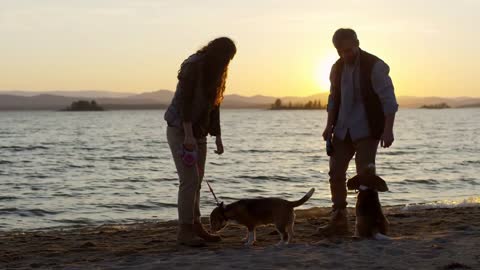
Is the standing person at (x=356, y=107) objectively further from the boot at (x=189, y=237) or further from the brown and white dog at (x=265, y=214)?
the boot at (x=189, y=237)

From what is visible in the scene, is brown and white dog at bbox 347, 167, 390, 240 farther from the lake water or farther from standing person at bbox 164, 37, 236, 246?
the lake water

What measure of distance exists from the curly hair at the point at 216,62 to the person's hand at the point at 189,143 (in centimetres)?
48

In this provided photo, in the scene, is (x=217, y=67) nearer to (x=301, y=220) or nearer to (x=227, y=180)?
(x=301, y=220)

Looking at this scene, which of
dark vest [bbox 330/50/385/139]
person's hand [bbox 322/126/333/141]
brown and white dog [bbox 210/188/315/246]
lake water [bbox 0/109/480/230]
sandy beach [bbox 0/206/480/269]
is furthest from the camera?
lake water [bbox 0/109/480/230]

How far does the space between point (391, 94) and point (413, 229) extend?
7.41 ft

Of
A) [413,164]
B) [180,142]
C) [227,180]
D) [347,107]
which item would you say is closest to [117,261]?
[180,142]

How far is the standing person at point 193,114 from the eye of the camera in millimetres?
6660

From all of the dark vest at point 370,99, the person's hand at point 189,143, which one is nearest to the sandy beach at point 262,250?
the person's hand at point 189,143

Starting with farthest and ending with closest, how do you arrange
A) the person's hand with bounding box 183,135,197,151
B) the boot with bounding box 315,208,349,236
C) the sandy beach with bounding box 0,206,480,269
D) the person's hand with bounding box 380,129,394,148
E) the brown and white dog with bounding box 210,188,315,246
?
1. the boot with bounding box 315,208,349,236
2. the brown and white dog with bounding box 210,188,315,246
3. the person's hand with bounding box 380,129,394,148
4. the person's hand with bounding box 183,135,197,151
5. the sandy beach with bounding box 0,206,480,269

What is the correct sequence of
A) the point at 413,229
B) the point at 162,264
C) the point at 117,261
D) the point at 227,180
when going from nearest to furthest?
the point at 162,264 → the point at 117,261 → the point at 413,229 → the point at 227,180

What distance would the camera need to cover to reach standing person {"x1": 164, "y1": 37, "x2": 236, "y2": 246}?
6.66 m

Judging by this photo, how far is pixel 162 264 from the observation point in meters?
6.02

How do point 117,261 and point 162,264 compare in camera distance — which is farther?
point 117,261

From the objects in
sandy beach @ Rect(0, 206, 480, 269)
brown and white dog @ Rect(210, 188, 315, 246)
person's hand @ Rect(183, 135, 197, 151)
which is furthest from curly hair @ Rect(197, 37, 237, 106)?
sandy beach @ Rect(0, 206, 480, 269)
